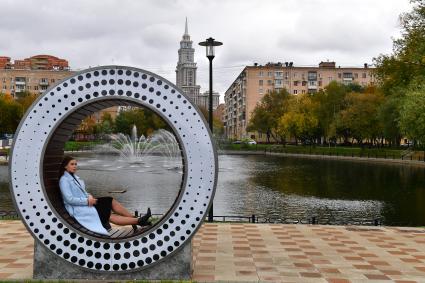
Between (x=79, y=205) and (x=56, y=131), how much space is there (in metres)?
1.34

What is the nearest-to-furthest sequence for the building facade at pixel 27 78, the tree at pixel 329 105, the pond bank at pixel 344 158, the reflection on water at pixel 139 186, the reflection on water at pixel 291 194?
the reflection on water at pixel 291 194, the reflection on water at pixel 139 186, the pond bank at pixel 344 158, the tree at pixel 329 105, the building facade at pixel 27 78

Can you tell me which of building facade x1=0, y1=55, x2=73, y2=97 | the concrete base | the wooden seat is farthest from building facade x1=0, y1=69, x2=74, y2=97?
the concrete base

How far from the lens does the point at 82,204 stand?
8.24 metres

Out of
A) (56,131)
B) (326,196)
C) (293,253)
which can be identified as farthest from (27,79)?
(293,253)

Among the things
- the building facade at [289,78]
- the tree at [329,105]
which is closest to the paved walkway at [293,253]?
the tree at [329,105]

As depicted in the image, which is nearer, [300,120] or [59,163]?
[59,163]

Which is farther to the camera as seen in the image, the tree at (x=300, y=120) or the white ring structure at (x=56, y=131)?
the tree at (x=300, y=120)

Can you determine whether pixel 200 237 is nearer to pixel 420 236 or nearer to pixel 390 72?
pixel 420 236

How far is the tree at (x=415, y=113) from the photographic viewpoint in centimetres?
2969

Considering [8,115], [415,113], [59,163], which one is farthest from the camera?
[8,115]

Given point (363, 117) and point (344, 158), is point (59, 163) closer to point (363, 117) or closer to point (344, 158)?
point (344, 158)

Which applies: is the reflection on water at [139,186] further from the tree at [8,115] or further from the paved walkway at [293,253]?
the tree at [8,115]

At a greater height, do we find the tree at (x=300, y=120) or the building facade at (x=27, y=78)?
the building facade at (x=27, y=78)

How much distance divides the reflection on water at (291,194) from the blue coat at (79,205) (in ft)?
35.7
